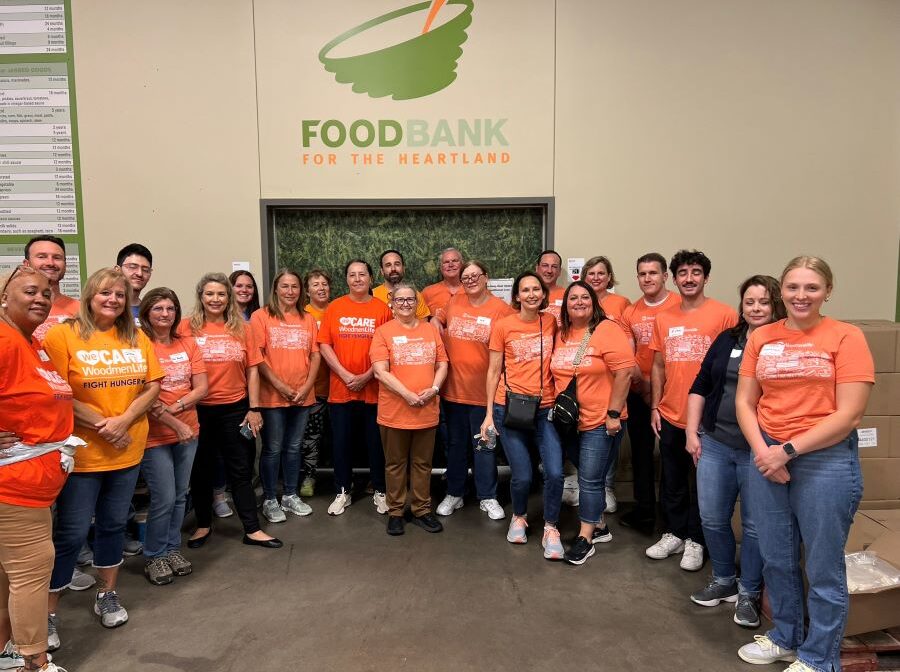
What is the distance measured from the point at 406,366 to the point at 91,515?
164 cm

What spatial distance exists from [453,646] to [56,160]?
419cm

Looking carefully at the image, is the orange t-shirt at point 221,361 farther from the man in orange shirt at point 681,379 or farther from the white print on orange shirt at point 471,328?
the man in orange shirt at point 681,379

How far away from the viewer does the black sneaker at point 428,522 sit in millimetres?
3336

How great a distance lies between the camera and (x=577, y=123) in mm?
4051

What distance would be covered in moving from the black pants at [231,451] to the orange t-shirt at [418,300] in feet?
3.78

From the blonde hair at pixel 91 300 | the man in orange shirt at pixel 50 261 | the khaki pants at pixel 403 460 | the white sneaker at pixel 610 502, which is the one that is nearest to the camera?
the blonde hair at pixel 91 300

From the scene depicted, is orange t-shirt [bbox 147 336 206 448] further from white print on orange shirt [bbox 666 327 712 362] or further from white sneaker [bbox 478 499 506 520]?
white print on orange shirt [bbox 666 327 712 362]

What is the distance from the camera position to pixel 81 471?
2.24m

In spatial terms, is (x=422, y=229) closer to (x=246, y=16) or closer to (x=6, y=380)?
(x=246, y=16)

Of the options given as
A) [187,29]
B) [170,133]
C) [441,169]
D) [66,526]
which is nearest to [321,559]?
[66,526]

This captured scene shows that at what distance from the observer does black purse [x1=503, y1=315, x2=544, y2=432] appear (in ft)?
9.70

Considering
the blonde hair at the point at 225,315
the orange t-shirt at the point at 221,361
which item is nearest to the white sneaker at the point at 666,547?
the orange t-shirt at the point at 221,361

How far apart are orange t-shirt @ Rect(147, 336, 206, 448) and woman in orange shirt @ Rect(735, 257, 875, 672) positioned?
8.24 feet

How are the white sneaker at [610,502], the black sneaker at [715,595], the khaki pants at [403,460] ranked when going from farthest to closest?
the white sneaker at [610,502], the khaki pants at [403,460], the black sneaker at [715,595]
